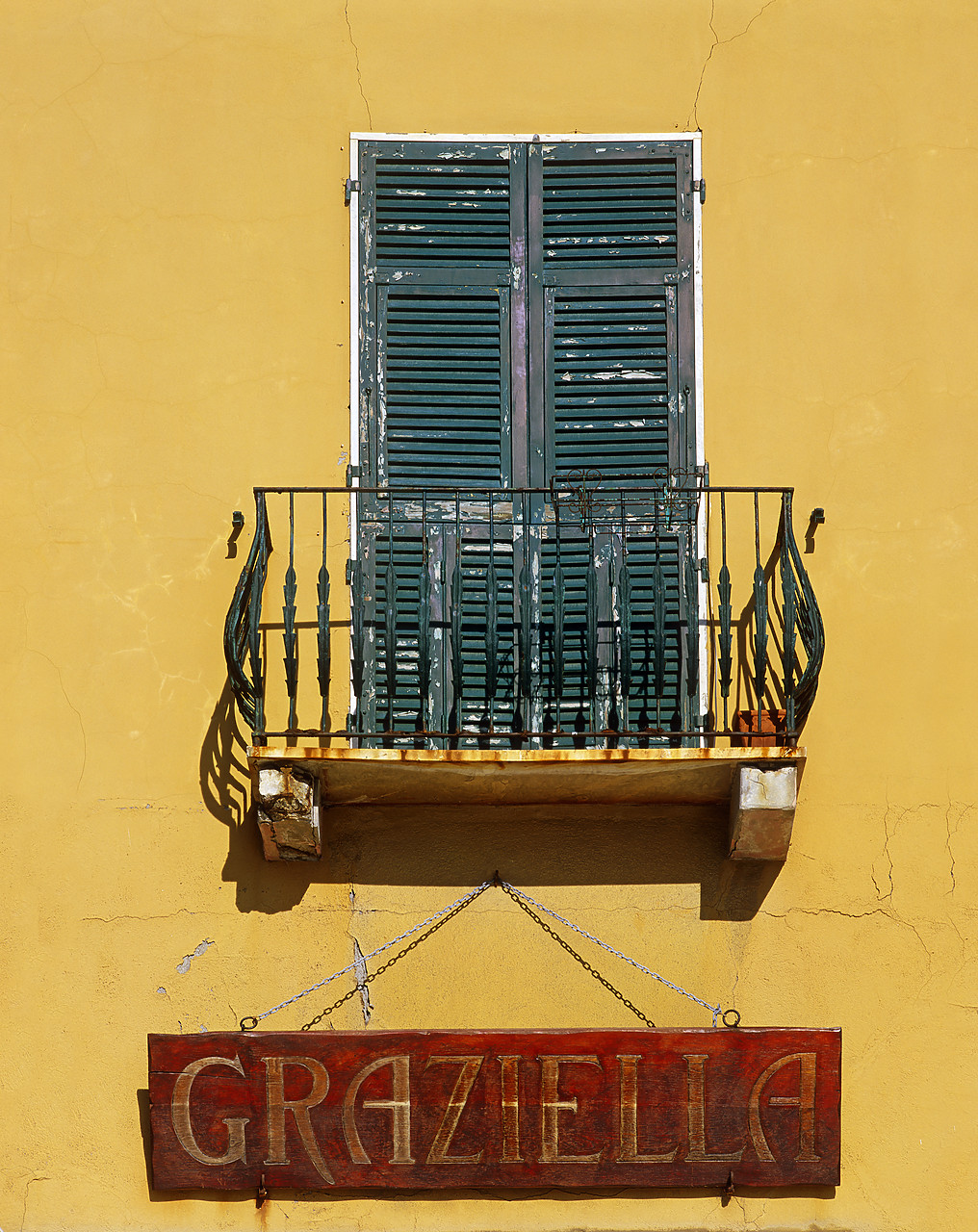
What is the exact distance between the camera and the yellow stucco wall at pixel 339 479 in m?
5.86

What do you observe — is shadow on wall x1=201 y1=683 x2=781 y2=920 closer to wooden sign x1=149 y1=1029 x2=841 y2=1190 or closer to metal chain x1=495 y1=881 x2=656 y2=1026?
metal chain x1=495 y1=881 x2=656 y2=1026

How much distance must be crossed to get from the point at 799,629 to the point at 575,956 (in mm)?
1374

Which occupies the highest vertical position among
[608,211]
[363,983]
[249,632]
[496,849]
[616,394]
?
[608,211]

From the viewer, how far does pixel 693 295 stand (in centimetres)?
640

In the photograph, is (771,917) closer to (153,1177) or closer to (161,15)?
(153,1177)

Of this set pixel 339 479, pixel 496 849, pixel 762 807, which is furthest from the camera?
pixel 339 479

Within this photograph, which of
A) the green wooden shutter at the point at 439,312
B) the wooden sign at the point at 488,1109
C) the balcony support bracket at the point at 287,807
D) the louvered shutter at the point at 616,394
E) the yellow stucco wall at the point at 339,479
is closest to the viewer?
the wooden sign at the point at 488,1109

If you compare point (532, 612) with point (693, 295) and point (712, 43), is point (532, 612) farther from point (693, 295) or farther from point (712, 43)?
point (712, 43)

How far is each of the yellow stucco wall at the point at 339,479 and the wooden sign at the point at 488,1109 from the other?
0.17 metres

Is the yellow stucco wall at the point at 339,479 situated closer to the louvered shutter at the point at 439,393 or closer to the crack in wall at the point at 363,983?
the crack in wall at the point at 363,983

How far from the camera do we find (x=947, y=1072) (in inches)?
230

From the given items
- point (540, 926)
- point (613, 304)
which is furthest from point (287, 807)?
point (613, 304)

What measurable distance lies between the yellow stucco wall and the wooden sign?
0.17 m

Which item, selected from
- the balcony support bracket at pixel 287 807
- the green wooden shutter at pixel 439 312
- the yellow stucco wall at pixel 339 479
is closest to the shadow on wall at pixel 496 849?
the yellow stucco wall at pixel 339 479
